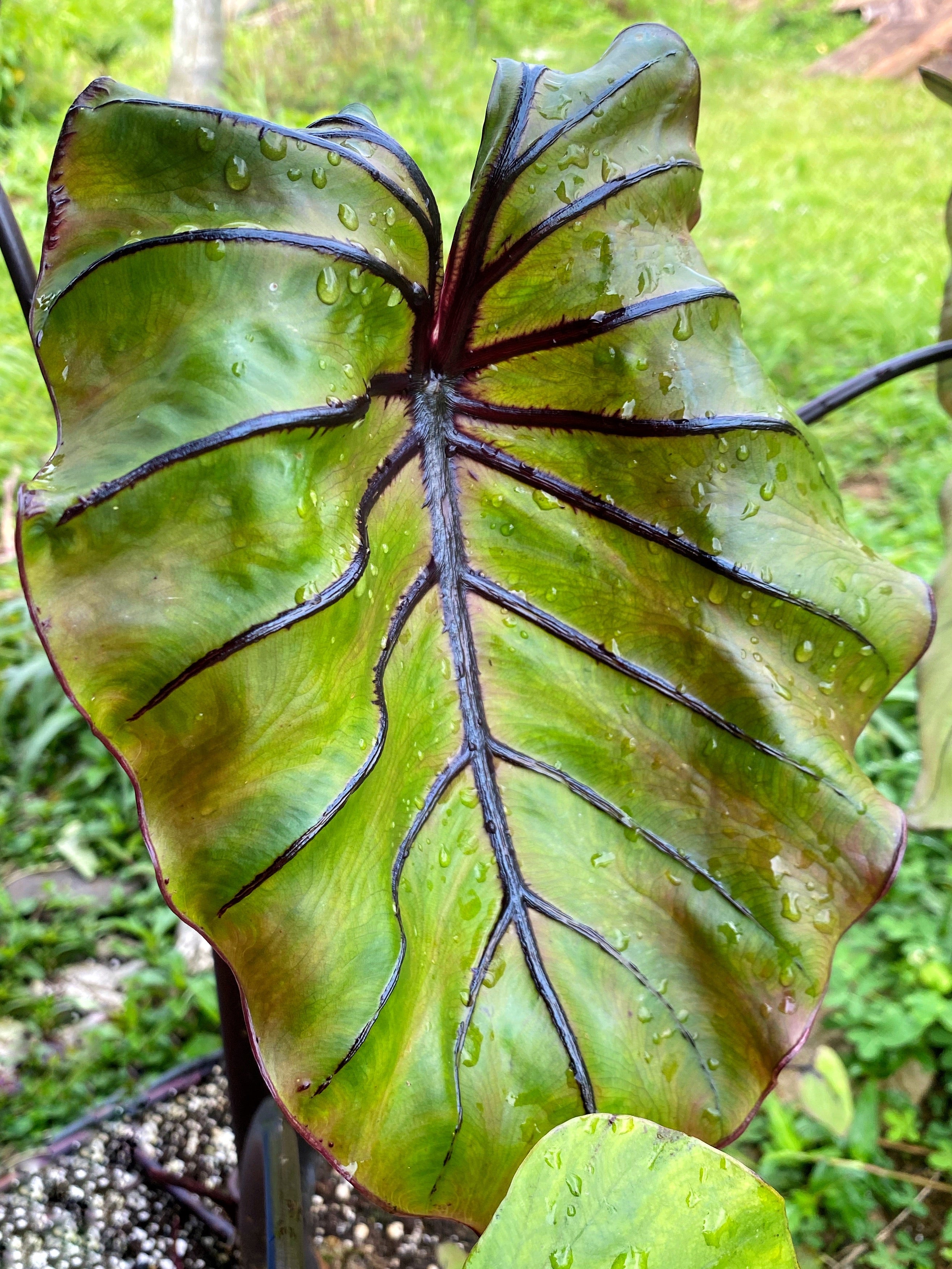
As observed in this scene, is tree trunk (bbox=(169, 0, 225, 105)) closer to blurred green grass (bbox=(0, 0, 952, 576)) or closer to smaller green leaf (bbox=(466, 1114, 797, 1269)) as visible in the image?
blurred green grass (bbox=(0, 0, 952, 576))

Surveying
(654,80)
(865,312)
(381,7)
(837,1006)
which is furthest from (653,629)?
(381,7)

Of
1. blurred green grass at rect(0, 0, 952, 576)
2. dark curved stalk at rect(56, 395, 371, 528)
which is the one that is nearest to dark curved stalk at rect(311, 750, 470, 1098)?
dark curved stalk at rect(56, 395, 371, 528)

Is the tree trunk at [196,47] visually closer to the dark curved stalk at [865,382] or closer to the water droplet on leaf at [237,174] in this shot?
the dark curved stalk at [865,382]

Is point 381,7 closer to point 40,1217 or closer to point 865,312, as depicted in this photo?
point 865,312

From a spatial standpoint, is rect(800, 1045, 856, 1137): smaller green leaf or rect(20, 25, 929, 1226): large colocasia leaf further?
rect(800, 1045, 856, 1137): smaller green leaf

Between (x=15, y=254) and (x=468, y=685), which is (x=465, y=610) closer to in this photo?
(x=468, y=685)

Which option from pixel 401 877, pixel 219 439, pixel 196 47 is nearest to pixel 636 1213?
pixel 401 877
